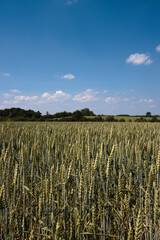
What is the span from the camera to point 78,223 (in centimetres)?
70

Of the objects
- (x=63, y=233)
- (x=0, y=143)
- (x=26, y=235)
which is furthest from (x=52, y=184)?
(x=0, y=143)

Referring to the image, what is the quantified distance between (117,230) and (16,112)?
116 ft

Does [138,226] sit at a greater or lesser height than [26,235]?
greater

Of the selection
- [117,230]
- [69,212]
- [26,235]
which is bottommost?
[26,235]

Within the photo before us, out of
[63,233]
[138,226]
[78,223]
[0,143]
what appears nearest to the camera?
[138,226]

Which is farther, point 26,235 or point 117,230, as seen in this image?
point 26,235

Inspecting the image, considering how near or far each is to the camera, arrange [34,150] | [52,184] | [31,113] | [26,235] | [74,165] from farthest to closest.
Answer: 1. [31,113]
2. [34,150]
3. [74,165]
4. [26,235]
5. [52,184]

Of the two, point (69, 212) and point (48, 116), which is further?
point (48, 116)

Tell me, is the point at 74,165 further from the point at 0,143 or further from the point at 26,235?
the point at 0,143

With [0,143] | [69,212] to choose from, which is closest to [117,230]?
[69,212]

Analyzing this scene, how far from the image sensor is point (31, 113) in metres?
32.5

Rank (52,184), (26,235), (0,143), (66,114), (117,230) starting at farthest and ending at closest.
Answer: (66,114) → (0,143) → (26,235) → (117,230) → (52,184)

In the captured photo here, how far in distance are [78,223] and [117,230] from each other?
497 millimetres

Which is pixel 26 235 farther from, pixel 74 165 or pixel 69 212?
pixel 74 165
